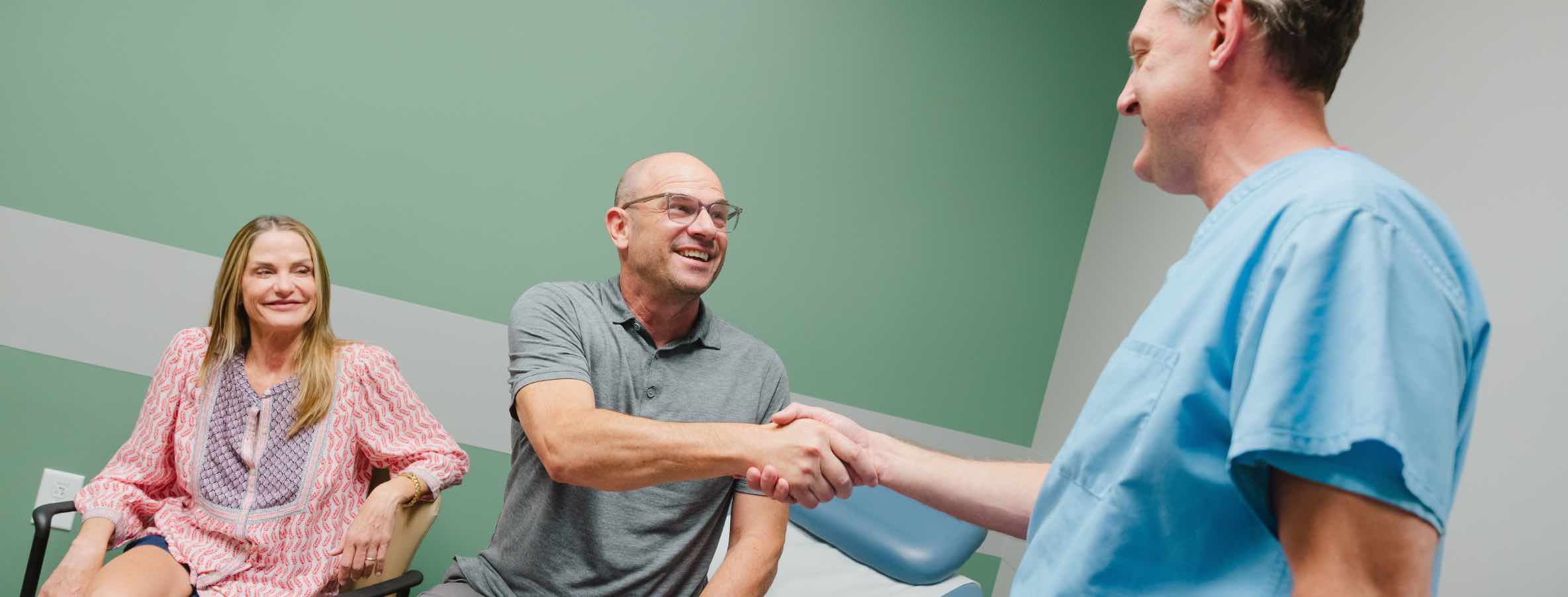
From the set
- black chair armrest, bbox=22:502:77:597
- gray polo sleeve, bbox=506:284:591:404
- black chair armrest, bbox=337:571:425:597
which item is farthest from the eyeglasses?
black chair armrest, bbox=22:502:77:597

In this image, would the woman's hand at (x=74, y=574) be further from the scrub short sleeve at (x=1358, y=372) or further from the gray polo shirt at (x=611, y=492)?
the scrub short sleeve at (x=1358, y=372)

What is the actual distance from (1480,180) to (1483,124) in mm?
119

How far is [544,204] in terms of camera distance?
9.87 feet

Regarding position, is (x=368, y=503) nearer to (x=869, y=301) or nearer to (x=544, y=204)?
(x=544, y=204)

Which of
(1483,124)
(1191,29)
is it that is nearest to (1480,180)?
(1483,124)

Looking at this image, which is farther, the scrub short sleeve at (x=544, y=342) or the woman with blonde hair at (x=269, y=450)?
the woman with blonde hair at (x=269, y=450)

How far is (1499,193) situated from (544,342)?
1902mm

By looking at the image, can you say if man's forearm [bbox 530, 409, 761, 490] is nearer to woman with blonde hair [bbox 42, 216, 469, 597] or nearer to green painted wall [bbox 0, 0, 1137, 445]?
woman with blonde hair [bbox 42, 216, 469, 597]

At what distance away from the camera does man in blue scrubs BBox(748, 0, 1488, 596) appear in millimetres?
735

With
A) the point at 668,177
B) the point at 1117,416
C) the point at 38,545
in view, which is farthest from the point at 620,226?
the point at 1117,416

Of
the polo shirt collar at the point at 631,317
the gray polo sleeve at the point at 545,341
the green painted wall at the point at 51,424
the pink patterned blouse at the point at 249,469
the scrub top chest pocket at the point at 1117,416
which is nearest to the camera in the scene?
the scrub top chest pocket at the point at 1117,416

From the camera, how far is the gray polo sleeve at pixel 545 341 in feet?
5.97

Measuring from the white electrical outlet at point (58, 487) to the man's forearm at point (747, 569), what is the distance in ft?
6.60

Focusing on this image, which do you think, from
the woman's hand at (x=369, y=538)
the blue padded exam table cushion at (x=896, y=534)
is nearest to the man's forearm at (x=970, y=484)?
the blue padded exam table cushion at (x=896, y=534)
